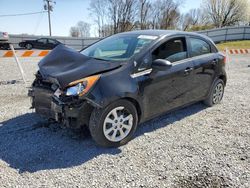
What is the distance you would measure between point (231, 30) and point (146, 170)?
31.9 meters

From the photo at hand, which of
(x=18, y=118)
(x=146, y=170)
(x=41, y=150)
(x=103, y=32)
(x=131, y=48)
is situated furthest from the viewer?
(x=103, y=32)

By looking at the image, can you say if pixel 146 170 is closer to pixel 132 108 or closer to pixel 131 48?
pixel 132 108

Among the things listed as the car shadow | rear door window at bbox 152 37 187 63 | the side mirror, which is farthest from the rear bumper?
rear door window at bbox 152 37 187 63

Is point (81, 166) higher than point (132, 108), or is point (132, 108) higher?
point (132, 108)

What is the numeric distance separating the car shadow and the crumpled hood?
0.96 metres

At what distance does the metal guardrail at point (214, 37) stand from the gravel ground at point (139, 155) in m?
25.2

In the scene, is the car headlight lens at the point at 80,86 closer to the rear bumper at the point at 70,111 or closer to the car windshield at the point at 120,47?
the rear bumper at the point at 70,111

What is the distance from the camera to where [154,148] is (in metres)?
3.67

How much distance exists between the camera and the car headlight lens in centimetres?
332

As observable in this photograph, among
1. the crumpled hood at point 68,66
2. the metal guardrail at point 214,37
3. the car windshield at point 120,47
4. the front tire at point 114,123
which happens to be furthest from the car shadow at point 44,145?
the metal guardrail at point 214,37

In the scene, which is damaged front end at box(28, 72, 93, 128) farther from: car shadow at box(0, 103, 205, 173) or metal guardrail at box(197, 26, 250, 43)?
metal guardrail at box(197, 26, 250, 43)

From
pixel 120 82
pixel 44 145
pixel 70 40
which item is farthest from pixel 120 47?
pixel 70 40

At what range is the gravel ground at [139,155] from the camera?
293 cm

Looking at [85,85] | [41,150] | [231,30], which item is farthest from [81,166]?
[231,30]
